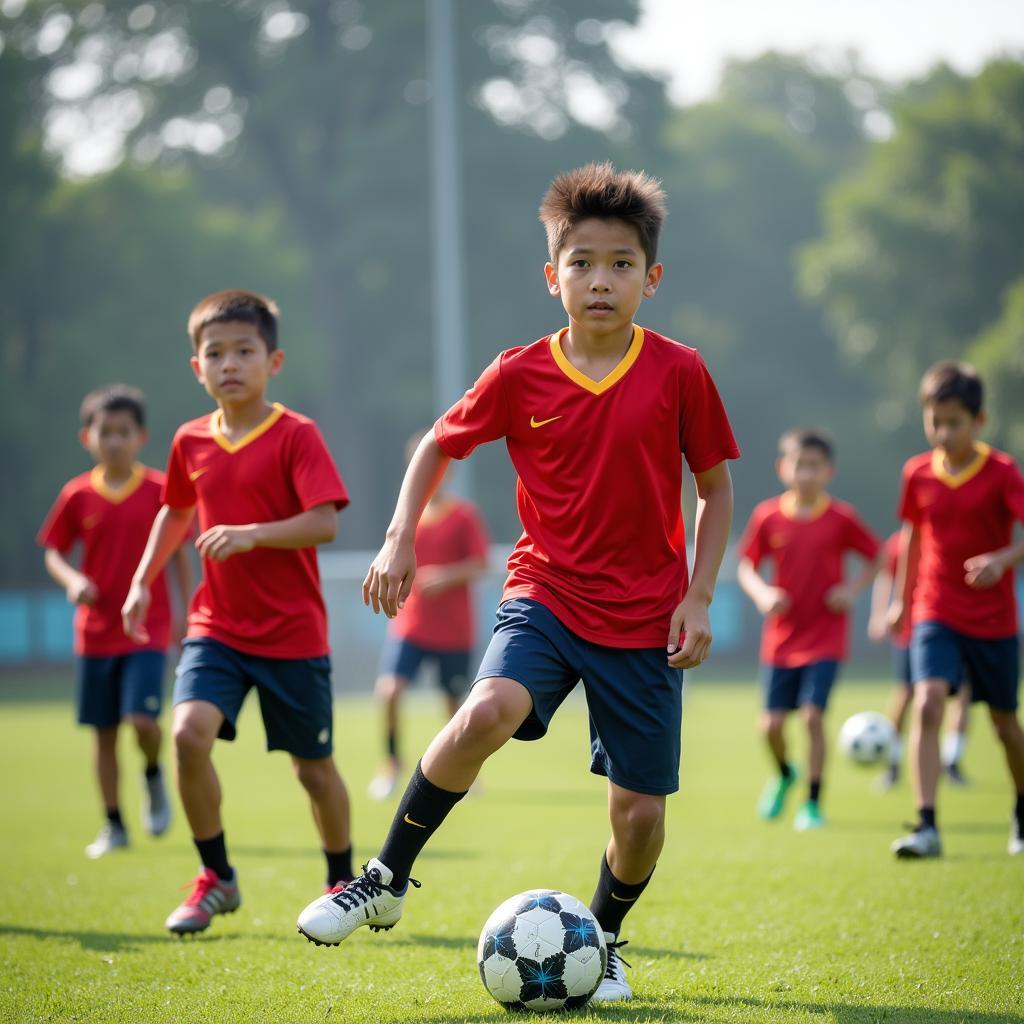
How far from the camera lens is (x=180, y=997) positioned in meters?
4.40

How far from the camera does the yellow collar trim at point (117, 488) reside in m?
8.04

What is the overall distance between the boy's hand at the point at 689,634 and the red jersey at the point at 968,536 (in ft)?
10.5

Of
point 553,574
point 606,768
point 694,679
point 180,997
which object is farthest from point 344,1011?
point 694,679

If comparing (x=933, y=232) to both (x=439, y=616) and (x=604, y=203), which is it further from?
(x=604, y=203)

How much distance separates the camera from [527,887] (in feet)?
21.0

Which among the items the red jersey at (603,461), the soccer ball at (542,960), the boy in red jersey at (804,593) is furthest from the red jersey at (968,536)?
the soccer ball at (542,960)

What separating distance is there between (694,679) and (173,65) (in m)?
27.7

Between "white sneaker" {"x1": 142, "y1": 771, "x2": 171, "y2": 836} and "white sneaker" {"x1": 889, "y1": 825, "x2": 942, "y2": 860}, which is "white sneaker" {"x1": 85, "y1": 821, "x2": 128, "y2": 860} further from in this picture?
"white sneaker" {"x1": 889, "y1": 825, "x2": 942, "y2": 860}

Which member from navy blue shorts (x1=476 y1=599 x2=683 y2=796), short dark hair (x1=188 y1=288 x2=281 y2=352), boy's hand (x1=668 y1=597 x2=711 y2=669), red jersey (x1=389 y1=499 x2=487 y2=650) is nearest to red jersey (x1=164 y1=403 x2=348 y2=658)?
short dark hair (x1=188 y1=288 x2=281 y2=352)

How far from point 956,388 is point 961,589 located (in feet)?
3.17

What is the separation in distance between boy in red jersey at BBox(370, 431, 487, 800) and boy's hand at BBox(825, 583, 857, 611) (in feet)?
8.82

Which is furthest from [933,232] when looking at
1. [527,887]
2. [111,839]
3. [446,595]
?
[527,887]

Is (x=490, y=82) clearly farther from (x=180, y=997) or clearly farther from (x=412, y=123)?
(x=180, y=997)

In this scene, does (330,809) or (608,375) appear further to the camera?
(330,809)
